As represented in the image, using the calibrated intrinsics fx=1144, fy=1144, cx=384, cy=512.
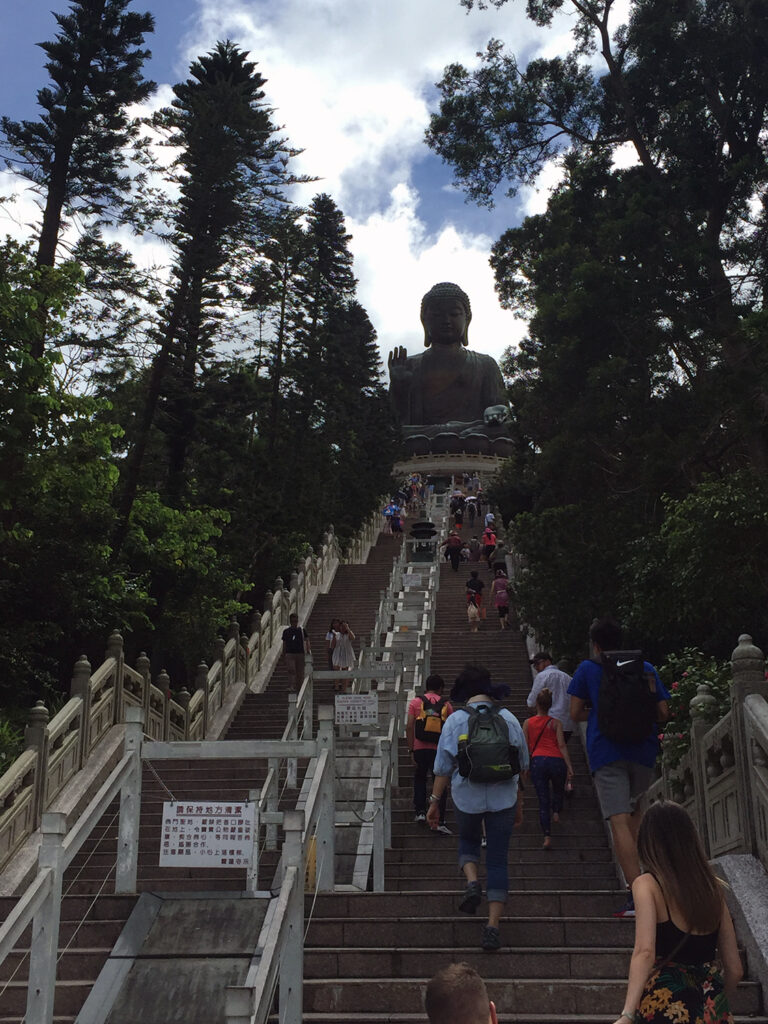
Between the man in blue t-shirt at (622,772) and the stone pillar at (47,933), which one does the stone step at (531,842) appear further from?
the stone pillar at (47,933)

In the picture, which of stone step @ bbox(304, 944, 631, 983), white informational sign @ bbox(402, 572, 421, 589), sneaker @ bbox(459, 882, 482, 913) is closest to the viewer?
stone step @ bbox(304, 944, 631, 983)

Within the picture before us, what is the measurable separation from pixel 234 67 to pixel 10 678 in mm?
18298

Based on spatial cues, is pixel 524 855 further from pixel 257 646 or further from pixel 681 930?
pixel 257 646

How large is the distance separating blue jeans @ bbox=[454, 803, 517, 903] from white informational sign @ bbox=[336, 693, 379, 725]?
12.9 ft

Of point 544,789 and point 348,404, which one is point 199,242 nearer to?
point 544,789

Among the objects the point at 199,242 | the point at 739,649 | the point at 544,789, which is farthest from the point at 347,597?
the point at 739,649

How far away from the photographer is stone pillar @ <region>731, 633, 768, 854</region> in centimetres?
593

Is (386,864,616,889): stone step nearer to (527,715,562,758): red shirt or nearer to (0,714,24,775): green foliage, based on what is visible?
(527,715,562,758): red shirt

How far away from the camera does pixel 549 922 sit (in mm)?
5781

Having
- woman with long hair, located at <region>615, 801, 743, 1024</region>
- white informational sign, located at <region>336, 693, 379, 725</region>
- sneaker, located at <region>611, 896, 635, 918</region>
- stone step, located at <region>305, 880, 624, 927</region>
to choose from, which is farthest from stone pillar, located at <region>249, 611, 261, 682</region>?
woman with long hair, located at <region>615, 801, 743, 1024</region>

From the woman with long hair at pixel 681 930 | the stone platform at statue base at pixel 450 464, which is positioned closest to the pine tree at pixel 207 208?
the woman with long hair at pixel 681 930

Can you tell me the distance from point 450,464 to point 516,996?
156ft

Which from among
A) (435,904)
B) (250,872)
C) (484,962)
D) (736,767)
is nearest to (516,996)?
(484,962)

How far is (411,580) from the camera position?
22922 mm
